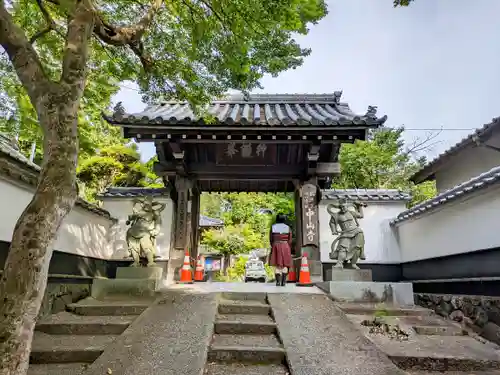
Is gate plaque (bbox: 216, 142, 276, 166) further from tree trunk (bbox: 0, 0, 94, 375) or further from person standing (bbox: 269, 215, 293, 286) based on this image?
tree trunk (bbox: 0, 0, 94, 375)

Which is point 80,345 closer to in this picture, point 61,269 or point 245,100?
point 61,269

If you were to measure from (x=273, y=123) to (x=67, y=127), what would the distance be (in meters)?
4.70

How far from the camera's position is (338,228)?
649 centimetres

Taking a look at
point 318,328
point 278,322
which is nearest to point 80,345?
point 278,322

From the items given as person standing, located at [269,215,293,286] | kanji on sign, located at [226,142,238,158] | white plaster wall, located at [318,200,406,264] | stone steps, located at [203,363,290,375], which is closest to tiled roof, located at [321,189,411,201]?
white plaster wall, located at [318,200,406,264]

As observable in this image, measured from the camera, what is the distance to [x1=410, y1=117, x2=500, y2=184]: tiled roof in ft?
21.0

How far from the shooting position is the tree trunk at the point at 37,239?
2.16m

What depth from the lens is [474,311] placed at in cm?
482

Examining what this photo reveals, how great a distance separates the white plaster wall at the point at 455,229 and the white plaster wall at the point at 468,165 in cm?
203

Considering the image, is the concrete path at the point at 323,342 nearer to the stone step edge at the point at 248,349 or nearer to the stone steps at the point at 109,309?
the stone step edge at the point at 248,349

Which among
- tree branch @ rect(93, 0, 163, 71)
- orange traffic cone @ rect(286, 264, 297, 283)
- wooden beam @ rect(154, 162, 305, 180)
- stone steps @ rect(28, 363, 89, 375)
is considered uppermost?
tree branch @ rect(93, 0, 163, 71)

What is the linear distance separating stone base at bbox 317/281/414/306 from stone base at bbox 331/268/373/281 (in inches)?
9.4

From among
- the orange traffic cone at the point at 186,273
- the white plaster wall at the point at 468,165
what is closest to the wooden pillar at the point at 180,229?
the orange traffic cone at the point at 186,273

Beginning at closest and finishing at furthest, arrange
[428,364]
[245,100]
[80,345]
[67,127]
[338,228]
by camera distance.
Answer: [67,127]
[428,364]
[80,345]
[338,228]
[245,100]
